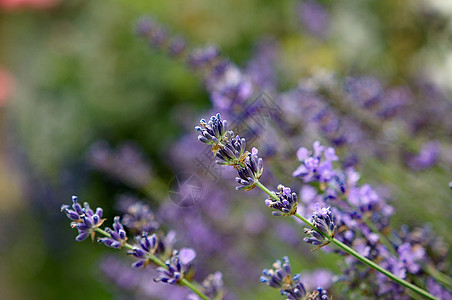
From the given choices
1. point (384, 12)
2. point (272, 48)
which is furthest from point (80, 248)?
point (384, 12)

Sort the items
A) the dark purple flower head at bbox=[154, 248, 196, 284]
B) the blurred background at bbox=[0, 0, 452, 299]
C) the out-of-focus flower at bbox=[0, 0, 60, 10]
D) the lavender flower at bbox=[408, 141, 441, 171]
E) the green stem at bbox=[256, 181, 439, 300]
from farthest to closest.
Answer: the out-of-focus flower at bbox=[0, 0, 60, 10]
the blurred background at bbox=[0, 0, 452, 299]
the lavender flower at bbox=[408, 141, 441, 171]
the dark purple flower head at bbox=[154, 248, 196, 284]
the green stem at bbox=[256, 181, 439, 300]

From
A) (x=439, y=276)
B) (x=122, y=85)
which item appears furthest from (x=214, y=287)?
(x=122, y=85)

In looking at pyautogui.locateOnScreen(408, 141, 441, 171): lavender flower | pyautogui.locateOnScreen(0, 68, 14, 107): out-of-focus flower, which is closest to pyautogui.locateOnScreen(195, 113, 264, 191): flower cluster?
pyautogui.locateOnScreen(408, 141, 441, 171): lavender flower

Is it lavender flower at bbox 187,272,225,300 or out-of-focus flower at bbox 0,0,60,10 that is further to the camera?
out-of-focus flower at bbox 0,0,60,10

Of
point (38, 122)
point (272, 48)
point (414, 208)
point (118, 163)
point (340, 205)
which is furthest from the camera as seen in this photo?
point (38, 122)

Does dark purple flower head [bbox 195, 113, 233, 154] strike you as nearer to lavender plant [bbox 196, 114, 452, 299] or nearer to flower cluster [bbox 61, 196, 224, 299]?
lavender plant [bbox 196, 114, 452, 299]

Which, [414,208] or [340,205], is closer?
[340,205]

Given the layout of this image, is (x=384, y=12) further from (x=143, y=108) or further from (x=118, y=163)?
(x=118, y=163)

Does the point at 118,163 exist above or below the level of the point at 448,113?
below

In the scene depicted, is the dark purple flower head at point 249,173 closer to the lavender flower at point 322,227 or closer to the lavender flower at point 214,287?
the lavender flower at point 322,227

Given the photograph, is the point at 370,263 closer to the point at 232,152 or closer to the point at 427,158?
the point at 232,152

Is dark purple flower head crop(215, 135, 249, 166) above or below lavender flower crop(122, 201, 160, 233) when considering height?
above
